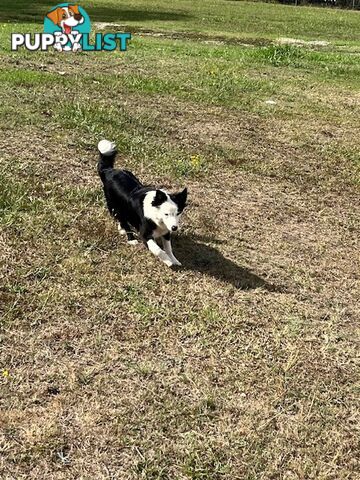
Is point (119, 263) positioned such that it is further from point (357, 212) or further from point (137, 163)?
point (357, 212)

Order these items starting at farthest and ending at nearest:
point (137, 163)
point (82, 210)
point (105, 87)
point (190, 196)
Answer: point (105, 87)
point (137, 163)
point (190, 196)
point (82, 210)

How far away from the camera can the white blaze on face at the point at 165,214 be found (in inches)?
191

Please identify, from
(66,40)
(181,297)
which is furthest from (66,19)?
(181,297)

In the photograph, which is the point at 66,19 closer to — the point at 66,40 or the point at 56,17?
the point at 56,17

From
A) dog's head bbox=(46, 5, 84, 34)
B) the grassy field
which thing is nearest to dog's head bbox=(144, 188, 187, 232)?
the grassy field

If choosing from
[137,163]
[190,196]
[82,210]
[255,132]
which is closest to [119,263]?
[82,210]

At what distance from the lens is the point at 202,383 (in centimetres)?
397

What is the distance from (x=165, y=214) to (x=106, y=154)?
4.52 feet

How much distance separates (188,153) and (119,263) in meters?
3.52

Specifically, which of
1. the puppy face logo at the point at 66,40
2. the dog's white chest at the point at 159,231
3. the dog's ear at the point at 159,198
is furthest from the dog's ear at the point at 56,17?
the dog's ear at the point at 159,198

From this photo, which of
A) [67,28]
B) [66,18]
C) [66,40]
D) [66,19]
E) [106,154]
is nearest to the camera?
[106,154]

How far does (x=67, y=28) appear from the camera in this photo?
18.4 m

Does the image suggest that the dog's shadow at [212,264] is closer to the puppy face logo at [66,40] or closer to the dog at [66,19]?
the puppy face logo at [66,40]

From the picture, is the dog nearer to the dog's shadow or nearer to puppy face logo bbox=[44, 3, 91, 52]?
puppy face logo bbox=[44, 3, 91, 52]
